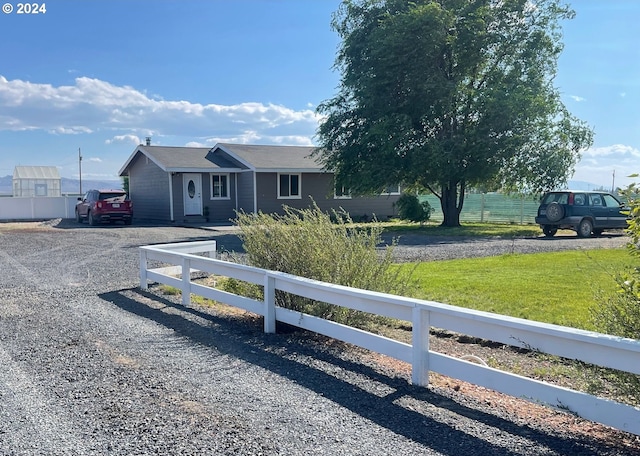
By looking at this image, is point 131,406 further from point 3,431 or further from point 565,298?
point 565,298

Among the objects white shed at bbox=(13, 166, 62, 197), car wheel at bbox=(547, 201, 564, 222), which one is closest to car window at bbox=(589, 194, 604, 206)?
car wheel at bbox=(547, 201, 564, 222)

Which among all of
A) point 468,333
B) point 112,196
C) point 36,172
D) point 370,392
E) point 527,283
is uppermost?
point 36,172

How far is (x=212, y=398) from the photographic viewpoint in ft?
14.1

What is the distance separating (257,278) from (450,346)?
235 cm

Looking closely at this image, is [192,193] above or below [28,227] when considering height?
above

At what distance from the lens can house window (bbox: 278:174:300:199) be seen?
28.0m

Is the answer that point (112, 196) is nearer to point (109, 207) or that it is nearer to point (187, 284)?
→ point (109, 207)

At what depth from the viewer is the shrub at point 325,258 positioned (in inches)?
255

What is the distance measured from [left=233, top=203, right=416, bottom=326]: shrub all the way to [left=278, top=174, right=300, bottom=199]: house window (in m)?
21.0

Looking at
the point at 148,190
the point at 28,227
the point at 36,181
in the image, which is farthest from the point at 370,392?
the point at 36,181

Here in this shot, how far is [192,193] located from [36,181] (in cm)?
3816

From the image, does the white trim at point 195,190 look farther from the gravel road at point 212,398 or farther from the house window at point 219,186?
the gravel road at point 212,398

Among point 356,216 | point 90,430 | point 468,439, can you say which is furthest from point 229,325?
point 356,216

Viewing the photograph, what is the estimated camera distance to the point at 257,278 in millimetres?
6551
